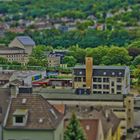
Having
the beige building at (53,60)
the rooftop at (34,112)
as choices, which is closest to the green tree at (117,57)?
the beige building at (53,60)

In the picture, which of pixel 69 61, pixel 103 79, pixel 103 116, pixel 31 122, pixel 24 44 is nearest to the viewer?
pixel 31 122

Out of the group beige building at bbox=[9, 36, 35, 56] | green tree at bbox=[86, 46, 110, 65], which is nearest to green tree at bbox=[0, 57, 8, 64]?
beige building at bbox=[9, 36, 35, 56]

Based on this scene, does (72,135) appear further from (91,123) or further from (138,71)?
(138,71)

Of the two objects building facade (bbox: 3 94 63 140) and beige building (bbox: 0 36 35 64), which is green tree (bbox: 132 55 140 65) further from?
building facade (bbox: 3 94 63 140)

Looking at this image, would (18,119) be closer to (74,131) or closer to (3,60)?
(74,131)

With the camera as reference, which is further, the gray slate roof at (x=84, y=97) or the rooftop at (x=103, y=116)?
the gray slate roof at (x=84, y=97)

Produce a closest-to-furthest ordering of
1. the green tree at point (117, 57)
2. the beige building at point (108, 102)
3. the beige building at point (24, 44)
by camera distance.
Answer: the beige building at point (108, 102)
the green tree at point (117, 57)
the beige building at point (24, 44)

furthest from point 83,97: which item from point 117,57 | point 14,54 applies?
point 14,54

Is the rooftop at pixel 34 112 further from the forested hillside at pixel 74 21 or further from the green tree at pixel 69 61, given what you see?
the forested hillside at pixel 74 21

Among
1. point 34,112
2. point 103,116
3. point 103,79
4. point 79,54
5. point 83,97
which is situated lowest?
point 79,54
